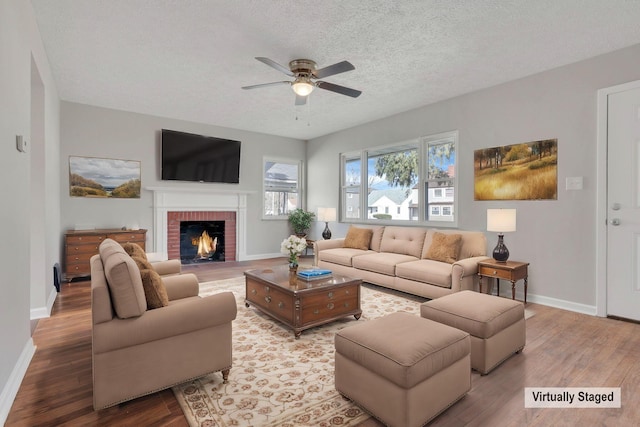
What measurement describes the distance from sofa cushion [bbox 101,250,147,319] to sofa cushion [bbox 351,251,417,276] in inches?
126

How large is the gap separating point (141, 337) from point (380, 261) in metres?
3.28

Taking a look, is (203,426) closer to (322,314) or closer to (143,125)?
(322,314)

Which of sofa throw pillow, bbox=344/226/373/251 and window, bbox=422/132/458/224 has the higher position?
window, bbox=422/132/458/224

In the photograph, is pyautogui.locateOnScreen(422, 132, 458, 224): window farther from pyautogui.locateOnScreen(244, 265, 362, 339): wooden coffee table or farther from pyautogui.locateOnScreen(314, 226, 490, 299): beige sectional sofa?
pyautogui.locateOnScreen(244, 265, 362, 339): wooden coffee table

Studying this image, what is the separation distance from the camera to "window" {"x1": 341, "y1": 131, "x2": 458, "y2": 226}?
5086 millimetres

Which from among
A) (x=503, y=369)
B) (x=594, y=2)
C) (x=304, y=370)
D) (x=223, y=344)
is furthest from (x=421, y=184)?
(x=223, y=344)

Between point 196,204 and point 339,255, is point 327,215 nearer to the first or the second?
point 339,255

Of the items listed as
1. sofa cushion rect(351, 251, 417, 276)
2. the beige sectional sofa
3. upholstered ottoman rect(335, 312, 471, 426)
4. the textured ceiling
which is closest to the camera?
upholstered ottoman rect(335, 312, 471, 426)

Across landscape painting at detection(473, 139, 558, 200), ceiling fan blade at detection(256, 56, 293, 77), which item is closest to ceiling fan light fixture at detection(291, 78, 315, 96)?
ceiling fan blade at detection(256, 56, 293, 77)

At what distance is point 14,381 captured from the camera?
6.61ft

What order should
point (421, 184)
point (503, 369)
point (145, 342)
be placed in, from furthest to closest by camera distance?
1. point (421, 184)
2. point (503, 369)
3. point (145, 342)

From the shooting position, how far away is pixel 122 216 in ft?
18.5

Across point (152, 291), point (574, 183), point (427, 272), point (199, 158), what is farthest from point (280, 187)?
point (152, 291)

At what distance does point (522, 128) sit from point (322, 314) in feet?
11.3
